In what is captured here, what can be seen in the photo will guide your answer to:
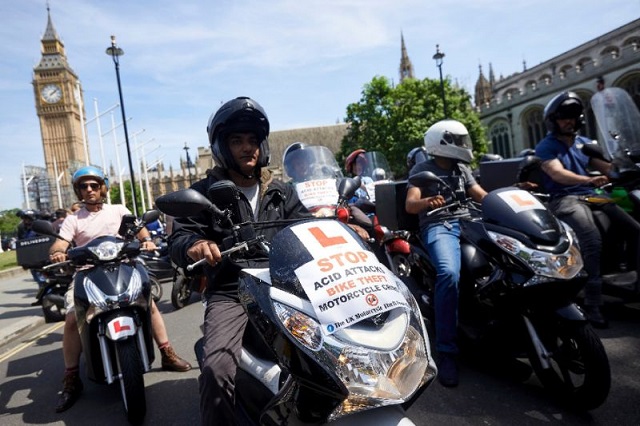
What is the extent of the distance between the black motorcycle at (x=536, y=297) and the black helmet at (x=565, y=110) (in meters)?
1.53

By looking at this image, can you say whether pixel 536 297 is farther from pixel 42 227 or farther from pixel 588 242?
pixel 42 227

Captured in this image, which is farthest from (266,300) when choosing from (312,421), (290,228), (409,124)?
(409,124)

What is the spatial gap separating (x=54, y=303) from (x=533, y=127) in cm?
5148

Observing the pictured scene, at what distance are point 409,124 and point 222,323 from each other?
37017mm

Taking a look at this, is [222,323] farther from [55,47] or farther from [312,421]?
[55,47]

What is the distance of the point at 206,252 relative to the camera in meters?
2.02

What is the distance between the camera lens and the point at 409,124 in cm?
3734

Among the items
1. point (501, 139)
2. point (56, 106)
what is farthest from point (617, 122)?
point (56, 106)

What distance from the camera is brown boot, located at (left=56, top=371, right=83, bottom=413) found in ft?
11.8

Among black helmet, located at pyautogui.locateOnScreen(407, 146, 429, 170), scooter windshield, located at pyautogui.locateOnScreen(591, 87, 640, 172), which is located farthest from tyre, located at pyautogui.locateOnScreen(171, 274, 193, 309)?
scooter windshield, located at pyautogui.locateOnScreen(591, 87, 640, 172)

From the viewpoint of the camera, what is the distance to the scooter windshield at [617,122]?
4.25 meters

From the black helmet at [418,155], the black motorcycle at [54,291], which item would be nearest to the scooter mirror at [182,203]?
the black motorcycle at [54,291]

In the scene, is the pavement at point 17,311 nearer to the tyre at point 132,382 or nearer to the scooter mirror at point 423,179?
the tyre at point 132,382

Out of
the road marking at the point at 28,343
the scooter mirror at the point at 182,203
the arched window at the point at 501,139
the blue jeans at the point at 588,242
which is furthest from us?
the arched window at the point at 501,139
